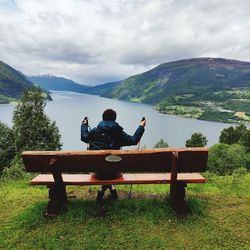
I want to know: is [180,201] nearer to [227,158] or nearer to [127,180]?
[127,180]

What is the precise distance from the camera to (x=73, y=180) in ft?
21.9

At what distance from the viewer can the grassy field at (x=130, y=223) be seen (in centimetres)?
545

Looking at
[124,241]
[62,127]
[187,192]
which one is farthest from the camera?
[62,127]

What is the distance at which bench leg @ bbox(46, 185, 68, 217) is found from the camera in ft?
21.4

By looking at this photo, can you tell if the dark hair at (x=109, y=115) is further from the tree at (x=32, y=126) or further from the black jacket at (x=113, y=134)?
the tree at (x=32, y=126)

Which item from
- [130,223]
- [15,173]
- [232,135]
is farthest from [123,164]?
[232,135]

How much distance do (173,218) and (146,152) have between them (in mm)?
1553

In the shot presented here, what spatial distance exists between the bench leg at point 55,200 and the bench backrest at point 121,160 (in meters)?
0.53

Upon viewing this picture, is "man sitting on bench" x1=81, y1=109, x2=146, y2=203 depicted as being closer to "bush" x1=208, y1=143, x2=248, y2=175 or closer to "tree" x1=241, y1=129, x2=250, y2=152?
"bush" x1=208, y1=143, x2=248, y2=175

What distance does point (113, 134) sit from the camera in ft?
22.5

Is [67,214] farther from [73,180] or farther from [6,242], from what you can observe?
[6,242]

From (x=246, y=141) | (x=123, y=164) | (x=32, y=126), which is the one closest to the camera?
(x=123, y=164)

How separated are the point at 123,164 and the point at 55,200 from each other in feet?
5.65

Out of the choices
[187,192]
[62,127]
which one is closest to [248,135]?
[187,192]
